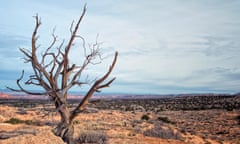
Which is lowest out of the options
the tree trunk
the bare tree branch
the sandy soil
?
the sandy soil

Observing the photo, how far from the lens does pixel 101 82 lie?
966 centimetres

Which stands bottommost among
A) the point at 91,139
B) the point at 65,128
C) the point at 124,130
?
the point at 124,130

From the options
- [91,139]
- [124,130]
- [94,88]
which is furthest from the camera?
[124,130]

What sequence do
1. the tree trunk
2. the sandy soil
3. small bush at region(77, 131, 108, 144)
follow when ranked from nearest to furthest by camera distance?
the sandy soil → the tree trunk → small bush at region(77, 131, 108, 144)

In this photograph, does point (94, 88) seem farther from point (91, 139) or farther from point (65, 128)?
Answer: point (91, 139)

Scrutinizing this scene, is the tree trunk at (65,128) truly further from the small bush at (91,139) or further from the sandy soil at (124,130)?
the small bush at (91,139)

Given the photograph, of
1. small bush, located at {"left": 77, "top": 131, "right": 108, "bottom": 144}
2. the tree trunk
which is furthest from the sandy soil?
small bush, located at {"left": 77, "top": 131, "right": 108, "bottom": 144}

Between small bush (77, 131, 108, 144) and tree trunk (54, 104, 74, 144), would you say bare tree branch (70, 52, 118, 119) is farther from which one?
small bush (77, 131, 108, 144)

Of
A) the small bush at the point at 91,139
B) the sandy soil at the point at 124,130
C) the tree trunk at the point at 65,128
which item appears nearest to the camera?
A: the sandy soil at the point at 124,130

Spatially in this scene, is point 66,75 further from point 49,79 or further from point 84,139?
point 84,139

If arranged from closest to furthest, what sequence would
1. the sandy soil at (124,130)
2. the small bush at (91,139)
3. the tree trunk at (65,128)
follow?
the sandy soil at (124,130), the tree trunk at (65,128), the small bush at (91,139)

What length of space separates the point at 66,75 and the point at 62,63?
41 centimetres

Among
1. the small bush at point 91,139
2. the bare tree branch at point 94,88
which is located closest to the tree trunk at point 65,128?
the bare tree branch at point 94,88

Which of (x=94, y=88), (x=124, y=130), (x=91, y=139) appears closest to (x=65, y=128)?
(x=94, y=88)
